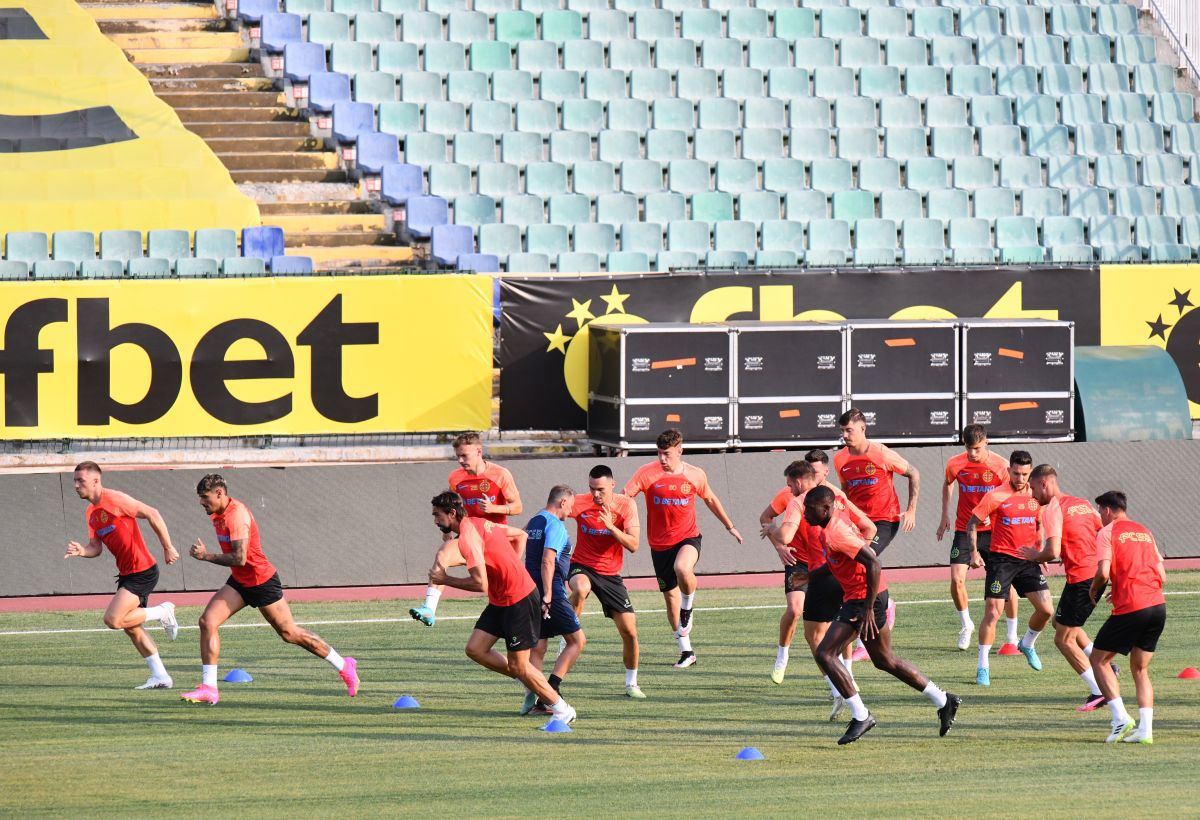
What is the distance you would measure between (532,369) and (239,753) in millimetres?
12424

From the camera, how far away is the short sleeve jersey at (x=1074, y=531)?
1397cm

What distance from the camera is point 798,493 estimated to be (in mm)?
13945

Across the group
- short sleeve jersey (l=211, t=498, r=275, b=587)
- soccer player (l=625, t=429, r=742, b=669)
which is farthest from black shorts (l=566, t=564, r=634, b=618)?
short sleeve jersey (l=211, t=498, r=275, b=587)

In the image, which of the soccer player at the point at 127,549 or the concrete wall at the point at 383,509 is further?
the concrete wall at the point at 383,509

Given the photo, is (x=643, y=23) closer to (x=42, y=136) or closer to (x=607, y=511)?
(x=42, y=136)

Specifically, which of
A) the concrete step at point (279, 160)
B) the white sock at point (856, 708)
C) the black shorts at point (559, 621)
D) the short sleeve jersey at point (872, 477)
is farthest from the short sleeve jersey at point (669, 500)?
the concrete step at point (279, 160)

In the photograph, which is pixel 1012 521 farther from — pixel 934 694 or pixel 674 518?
pixel 934 694

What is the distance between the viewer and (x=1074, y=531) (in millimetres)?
14062

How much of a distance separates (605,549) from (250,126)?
1835 centimetres

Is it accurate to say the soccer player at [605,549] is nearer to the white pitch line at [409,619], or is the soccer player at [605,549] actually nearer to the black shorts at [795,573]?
the black shorts at [795,573]

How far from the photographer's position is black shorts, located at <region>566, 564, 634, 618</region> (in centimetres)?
1491

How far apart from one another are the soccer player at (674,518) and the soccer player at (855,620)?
3.81 meters

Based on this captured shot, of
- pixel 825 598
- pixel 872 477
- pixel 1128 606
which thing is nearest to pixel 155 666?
pixel 825 598

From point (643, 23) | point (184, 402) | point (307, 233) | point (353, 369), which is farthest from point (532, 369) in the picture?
point (643, 23)
